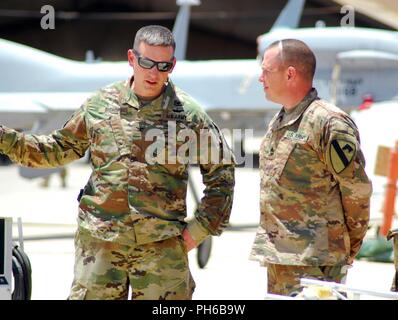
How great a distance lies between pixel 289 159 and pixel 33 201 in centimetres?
1593

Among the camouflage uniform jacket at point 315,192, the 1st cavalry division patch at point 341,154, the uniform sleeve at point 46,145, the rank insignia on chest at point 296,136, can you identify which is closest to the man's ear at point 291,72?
the camouflage uniform jacket at point 315,192

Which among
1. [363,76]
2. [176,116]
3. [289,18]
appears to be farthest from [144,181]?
[289,18]

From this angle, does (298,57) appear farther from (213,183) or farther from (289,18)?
(289,18)

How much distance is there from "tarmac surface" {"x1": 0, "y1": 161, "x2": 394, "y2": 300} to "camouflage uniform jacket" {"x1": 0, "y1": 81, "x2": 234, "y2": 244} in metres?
0.90

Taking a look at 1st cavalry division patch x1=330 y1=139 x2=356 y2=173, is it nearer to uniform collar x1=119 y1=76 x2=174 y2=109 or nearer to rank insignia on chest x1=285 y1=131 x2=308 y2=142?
rank insignia on chest x1=285 y1=131 x2=308 y2=142

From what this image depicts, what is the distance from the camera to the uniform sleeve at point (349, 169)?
5.27 m

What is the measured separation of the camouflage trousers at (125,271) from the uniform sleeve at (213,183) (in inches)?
8.5

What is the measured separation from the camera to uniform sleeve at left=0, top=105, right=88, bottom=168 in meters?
5.53

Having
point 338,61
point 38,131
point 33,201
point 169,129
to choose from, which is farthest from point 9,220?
point 33,201

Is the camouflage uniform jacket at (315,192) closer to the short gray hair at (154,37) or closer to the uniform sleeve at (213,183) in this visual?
the uniform sleeve at (213,183)

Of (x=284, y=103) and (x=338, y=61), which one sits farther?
(x=338, y=61)

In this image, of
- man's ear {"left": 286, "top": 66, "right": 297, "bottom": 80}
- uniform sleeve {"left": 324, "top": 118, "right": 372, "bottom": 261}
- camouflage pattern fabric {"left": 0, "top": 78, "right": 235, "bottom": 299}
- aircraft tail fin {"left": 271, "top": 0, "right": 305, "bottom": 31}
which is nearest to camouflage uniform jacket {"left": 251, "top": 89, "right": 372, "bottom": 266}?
uniform sleeve {"left": 324, "top": 118, "right": 372, "bottom": 261}

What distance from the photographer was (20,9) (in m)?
39.6

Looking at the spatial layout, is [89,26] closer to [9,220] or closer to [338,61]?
[338,61]
